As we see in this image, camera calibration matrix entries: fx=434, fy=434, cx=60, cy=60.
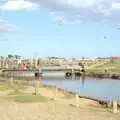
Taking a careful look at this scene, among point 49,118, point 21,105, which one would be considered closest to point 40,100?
point 21,105

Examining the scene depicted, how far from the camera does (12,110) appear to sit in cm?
2933

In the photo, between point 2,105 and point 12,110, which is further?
point 2,105

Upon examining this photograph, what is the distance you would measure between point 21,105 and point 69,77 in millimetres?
109379

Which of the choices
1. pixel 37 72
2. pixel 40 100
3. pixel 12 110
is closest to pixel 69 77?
pixel 37 72

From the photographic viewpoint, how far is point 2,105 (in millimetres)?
32438

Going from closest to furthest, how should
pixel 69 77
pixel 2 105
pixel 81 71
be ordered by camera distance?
pixel 2 105 < pixel 69 77 < pixel 81 71

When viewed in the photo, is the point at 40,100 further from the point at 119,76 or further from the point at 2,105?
the point at 119,76

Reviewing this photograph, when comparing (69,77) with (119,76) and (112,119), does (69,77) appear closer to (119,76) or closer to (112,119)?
(119,76)

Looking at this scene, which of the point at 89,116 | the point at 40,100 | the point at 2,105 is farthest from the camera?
the point at 40,100

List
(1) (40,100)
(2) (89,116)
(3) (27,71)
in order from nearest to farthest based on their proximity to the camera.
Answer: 1. (2) (89,116)
2. (1) (40,100)
3. (3) (27,71)

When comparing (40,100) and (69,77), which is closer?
(40,100)

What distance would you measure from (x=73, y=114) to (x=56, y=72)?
145m

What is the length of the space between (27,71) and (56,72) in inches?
688

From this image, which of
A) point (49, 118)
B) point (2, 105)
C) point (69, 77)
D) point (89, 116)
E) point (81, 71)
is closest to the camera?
point (49, 118)
